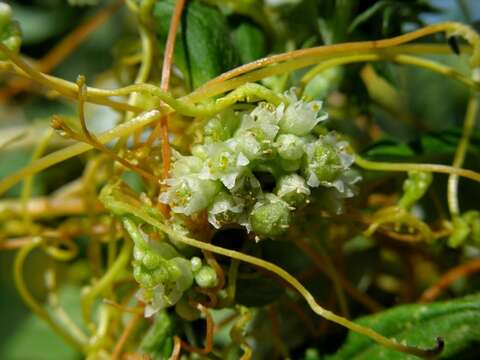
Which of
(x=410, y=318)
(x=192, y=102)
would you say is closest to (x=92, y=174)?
(x=192, y=102)

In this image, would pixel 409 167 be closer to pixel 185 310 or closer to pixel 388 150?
pixel 388 150

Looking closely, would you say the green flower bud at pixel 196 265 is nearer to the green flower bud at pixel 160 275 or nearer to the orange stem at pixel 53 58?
the green flower bud at pixel 160 275

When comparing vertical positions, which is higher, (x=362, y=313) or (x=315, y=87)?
(x=315, y=87)

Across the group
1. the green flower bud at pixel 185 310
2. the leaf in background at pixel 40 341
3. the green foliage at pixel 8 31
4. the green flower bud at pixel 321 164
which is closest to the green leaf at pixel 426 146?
the green flower bud at pixel 321 164

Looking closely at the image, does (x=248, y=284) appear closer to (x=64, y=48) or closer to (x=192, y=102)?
(x=192, y=102)

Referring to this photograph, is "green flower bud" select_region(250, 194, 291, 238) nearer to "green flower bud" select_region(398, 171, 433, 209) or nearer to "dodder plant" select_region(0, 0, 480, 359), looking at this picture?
"dodder plant" select_region(0, 0, 480, 359)

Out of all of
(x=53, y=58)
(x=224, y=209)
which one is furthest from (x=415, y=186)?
(x=53, y=58)
